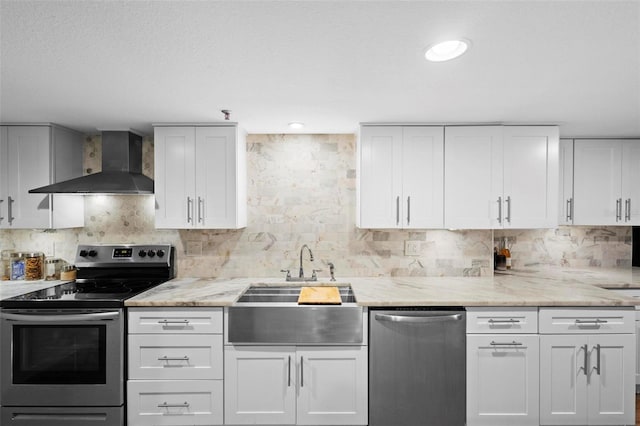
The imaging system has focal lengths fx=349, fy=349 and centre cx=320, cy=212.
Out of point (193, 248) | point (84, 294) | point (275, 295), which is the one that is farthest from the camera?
point (193, 248)

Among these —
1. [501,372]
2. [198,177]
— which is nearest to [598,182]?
[501,372]

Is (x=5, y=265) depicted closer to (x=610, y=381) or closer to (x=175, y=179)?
(x=175, y=179)

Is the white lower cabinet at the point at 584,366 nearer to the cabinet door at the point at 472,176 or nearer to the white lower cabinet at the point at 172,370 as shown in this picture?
the cabinet door at the point at 472,176

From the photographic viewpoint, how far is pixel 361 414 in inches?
92.7

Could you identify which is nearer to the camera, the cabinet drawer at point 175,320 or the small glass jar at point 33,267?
the cabinet drawer at point 175,320

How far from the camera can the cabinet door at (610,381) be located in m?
2.35

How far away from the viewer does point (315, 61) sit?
164 cm

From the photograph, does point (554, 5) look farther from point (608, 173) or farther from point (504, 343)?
point (608, 173)

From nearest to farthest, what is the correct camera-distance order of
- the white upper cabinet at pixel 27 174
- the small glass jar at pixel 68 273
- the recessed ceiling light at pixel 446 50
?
the recessed ceiling light at pixel 446 50 < the white upper cabinet at pixel 27 174 < the small glass jar at pixel 68 273

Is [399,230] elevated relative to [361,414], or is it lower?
elevated

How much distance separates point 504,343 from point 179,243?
2.72 metres

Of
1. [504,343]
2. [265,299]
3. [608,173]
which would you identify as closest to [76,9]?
[265,299]

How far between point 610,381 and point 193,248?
10.9 feet

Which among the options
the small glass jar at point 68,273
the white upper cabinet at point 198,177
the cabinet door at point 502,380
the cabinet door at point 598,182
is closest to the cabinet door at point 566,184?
the cabinet door at point 598,182
